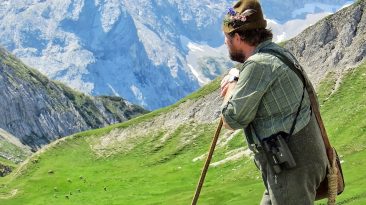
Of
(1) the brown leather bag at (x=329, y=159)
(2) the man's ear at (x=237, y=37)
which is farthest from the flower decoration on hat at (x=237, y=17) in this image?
(1) the brown leather bag at (x=329, y=159)

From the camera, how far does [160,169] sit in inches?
3565

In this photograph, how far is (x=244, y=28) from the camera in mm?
10148

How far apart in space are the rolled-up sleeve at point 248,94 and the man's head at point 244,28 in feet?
2.19

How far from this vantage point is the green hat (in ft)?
33.1

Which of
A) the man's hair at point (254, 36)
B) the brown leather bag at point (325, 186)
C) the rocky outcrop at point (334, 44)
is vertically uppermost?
the man's hair at point (254, 36)

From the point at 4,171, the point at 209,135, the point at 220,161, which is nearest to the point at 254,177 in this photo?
the point at 220,161

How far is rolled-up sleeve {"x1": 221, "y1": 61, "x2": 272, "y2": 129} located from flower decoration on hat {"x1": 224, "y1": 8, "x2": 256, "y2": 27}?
0.81 meters

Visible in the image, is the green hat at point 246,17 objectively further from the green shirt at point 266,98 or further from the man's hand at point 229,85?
the man's hand at point 229,85

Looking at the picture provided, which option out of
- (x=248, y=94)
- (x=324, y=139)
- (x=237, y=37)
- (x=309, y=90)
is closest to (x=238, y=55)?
(x=237, y=37)

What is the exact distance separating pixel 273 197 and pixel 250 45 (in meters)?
2.75

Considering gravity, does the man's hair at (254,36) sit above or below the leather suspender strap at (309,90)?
above

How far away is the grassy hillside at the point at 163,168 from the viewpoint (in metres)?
59.1

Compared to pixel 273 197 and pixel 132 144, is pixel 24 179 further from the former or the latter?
pixel 273 197

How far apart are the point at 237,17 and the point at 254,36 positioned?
479 mm
